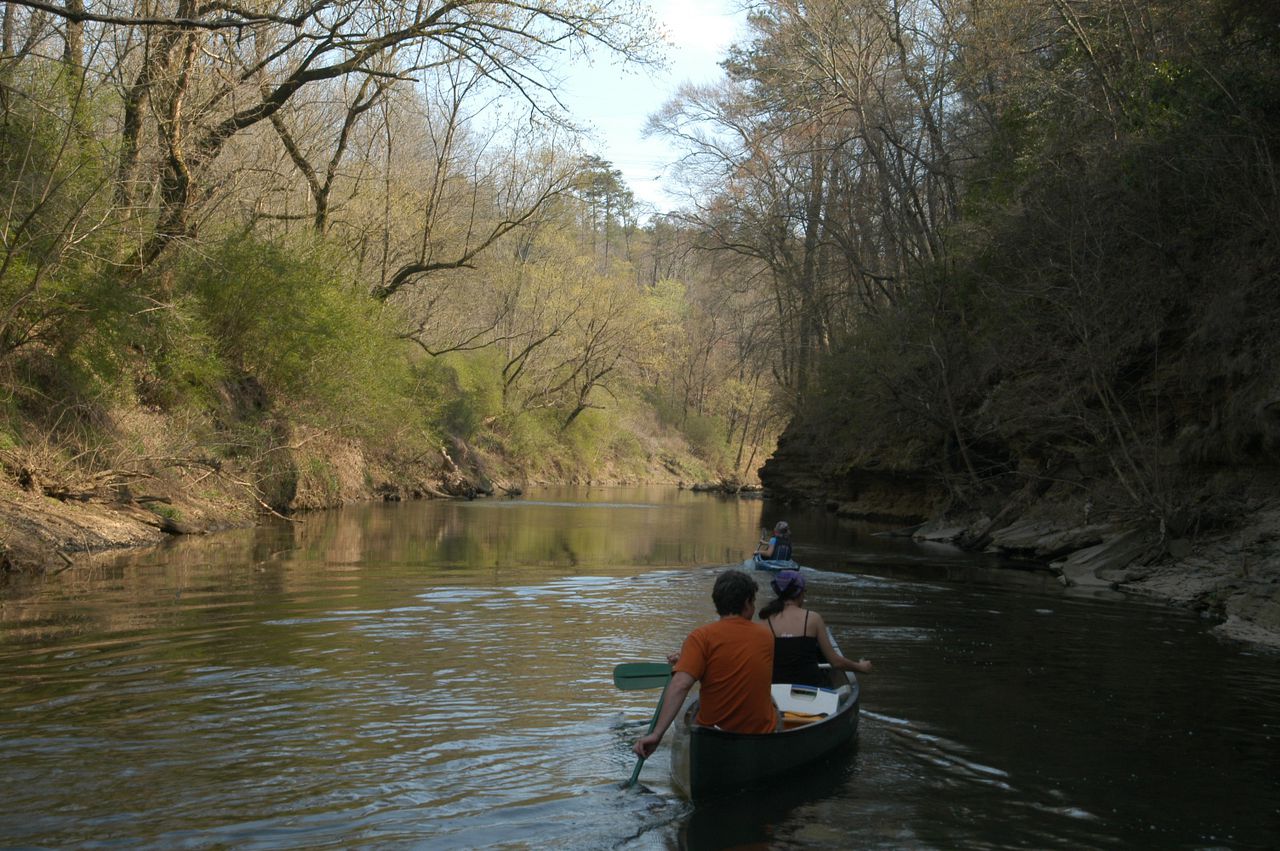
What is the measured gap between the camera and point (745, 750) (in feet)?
20.3

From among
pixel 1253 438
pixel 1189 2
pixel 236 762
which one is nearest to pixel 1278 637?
pixel 1253 438

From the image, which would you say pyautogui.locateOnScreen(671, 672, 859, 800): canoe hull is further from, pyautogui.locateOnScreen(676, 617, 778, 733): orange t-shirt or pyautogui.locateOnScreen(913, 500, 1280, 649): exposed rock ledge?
pyautogui.locateOnScreen(913, 500, 1280, 649): exposed rock ledge

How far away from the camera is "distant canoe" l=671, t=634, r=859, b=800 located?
6.07 m

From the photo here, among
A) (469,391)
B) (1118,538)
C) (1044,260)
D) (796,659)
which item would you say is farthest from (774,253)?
(796,659)

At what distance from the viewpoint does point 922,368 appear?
87.4 feet

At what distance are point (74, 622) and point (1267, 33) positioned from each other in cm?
1695

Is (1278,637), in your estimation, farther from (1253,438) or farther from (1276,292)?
(1276,292)

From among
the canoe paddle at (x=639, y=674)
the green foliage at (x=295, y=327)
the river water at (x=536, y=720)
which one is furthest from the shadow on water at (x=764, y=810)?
the green foliage at (x=295, y=327)

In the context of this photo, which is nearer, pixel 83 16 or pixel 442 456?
pixel 83 16

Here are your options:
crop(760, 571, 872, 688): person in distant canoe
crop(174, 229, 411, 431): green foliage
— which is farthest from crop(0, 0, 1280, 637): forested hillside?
crop(760, 571, 872, 688): person in distant canoe

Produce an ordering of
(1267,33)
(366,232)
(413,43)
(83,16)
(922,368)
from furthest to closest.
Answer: (366,232)
(922,368)
(413,43)
(1267,33)
(83,16)

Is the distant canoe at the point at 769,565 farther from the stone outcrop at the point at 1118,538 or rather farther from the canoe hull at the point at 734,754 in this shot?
the canoe hull at the point at 734,754

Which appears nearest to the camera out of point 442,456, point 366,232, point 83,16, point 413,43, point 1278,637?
point 83,16

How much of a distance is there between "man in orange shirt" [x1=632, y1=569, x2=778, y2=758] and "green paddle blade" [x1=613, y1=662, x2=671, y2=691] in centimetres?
97
